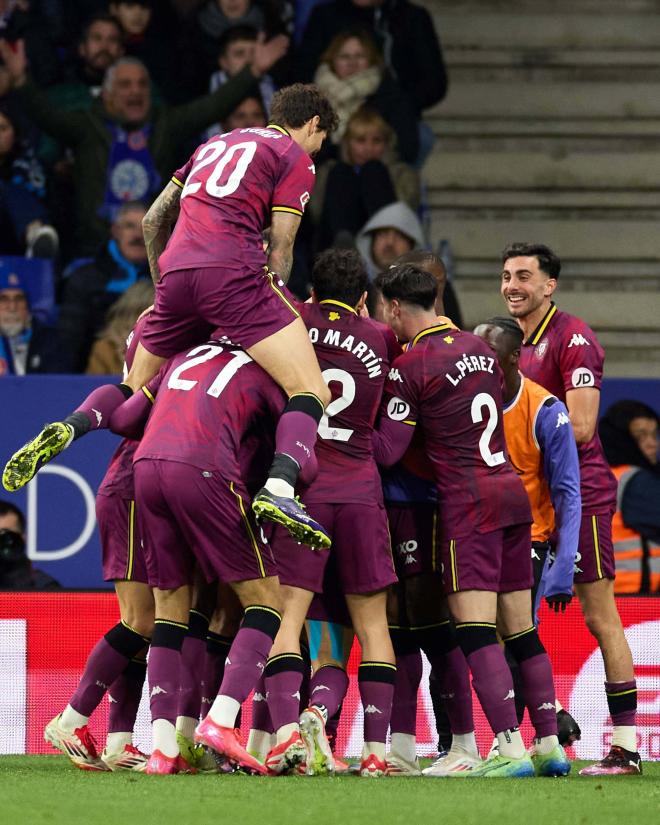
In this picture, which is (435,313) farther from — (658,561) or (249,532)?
(658,561)

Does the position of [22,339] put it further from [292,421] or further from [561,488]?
[292,421]

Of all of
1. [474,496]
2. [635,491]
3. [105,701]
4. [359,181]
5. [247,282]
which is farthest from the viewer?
[359,181]

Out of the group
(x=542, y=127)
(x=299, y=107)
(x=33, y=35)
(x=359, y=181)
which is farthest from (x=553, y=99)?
(x=299, y=107)

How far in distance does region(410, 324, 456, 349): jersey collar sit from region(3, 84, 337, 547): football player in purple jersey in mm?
526

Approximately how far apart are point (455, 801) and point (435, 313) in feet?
6.59

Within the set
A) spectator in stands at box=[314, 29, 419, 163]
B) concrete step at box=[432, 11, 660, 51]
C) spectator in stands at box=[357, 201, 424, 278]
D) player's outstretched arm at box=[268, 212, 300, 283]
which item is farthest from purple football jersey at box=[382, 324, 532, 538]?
concrete step at box=[432, 11, 660, 51]

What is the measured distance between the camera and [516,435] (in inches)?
238

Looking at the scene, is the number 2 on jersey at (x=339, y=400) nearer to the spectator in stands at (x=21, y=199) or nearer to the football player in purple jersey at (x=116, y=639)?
the football player in purple jersey at (x=116, y=639)

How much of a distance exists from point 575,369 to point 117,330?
403 centimetres

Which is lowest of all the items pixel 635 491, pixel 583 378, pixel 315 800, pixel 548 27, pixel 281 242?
pixel 315 800

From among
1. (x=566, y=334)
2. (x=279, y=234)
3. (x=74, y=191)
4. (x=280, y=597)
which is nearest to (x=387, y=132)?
(x=74, y=191)

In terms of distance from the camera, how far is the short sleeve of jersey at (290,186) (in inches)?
217

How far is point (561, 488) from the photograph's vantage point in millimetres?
5863

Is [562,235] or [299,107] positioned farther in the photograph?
[562,235]
